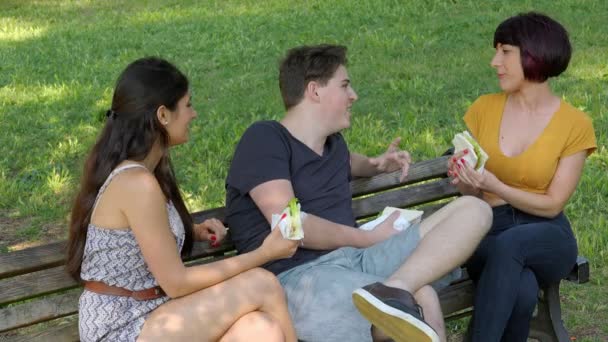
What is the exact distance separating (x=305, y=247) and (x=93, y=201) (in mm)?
851

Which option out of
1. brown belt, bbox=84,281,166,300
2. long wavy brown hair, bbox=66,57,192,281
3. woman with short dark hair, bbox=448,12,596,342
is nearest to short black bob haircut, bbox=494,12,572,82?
woman with short dark hair, bbox=448,12,596,342

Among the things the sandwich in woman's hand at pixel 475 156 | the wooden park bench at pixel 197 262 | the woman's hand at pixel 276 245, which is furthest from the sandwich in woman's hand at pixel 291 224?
the sandwich in woman's hand at pixel 475 156

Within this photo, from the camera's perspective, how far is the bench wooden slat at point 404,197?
172 inches

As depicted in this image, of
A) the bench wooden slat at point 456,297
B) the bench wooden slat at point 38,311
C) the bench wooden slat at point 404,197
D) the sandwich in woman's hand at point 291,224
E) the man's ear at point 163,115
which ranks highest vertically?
the man's ear at point 163,115

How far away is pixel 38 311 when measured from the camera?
3.58m

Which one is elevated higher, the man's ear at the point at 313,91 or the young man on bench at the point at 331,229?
the man's ear at the point at 313,91

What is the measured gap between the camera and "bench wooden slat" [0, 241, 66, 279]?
3.47 metres

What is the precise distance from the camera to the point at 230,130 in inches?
293

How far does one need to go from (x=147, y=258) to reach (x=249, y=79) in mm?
5649

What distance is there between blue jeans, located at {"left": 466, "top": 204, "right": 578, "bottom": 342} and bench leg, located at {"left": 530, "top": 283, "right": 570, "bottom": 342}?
0.08 metres

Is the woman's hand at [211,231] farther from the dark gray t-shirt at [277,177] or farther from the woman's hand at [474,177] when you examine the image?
the woman's hand at [474,177]

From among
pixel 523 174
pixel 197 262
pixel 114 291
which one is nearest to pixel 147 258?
pixel 114 291

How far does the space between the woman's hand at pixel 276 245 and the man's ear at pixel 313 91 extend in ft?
2.50

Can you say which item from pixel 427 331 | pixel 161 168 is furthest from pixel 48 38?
pixel 427 331
